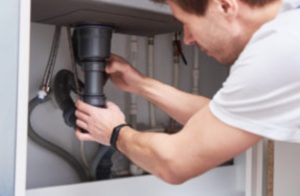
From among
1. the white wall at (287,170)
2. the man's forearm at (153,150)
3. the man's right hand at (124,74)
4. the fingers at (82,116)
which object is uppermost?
the man's right hand at (124,74)

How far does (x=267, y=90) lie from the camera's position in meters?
0.76

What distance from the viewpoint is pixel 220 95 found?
81 centimetres

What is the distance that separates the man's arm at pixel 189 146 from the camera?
795 millimetres

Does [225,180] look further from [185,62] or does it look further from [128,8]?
[128,8]

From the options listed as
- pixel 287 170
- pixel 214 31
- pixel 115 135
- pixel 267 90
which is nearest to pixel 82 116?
pixel 115 135

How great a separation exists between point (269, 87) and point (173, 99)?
19.2 inches

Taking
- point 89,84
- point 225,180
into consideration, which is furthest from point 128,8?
point 225,180

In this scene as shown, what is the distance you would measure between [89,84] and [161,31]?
396 mm

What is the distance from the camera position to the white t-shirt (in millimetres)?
739

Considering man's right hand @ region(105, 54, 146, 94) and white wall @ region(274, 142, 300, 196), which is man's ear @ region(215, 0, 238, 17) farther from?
white wall @ region(274, 142, 300, 196)

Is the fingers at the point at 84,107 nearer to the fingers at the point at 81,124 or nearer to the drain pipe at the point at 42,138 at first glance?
the fingers at the point at 81,124

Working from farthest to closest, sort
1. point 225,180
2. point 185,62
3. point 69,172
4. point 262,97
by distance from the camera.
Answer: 1. point 185,62
2. point 225,180
3. point 69,172
4. point 262,97

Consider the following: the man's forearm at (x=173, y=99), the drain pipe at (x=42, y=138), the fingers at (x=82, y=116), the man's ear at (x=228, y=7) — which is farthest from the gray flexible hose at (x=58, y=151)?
the man's ear at (x=228, y=7)

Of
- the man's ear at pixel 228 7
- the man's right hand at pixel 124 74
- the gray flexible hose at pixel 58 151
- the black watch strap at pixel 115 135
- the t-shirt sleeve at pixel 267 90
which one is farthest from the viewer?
the gray flexible hose at pixel 58 151
